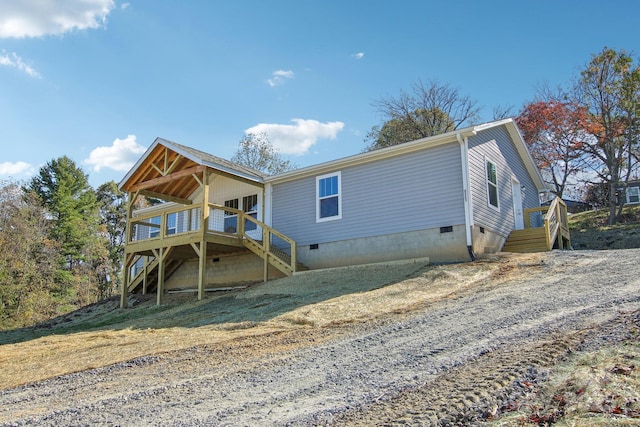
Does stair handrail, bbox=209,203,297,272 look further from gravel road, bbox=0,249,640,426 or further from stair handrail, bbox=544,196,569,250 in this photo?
stair handrail, bbox=544,196,569,250

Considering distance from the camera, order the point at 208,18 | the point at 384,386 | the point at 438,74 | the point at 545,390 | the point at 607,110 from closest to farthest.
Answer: the point at 545,390
the point at 384,386
the point at 208,18
the point at 607,110
the point at 438,74

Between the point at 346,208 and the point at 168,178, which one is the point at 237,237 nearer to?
the point at 168,178

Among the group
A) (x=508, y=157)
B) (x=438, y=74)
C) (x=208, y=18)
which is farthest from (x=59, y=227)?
(x=508, y=157)

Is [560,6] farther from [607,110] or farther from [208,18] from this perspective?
[208,18]

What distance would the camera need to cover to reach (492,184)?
1455 centimetres

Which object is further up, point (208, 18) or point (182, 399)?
point (208, 18)

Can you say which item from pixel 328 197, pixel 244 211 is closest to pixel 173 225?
pixel 244 211

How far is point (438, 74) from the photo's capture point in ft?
99.5

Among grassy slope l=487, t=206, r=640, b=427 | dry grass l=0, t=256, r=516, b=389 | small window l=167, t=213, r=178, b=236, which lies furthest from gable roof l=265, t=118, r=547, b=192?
grassy slope l=487, t=206, r=640, b=427

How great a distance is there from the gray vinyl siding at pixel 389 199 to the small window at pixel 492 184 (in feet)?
6.29

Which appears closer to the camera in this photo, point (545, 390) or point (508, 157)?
point (545, 390)

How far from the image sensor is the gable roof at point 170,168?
575 inches

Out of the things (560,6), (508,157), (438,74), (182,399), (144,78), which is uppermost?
(438,74)

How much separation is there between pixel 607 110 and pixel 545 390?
23.8 meters
